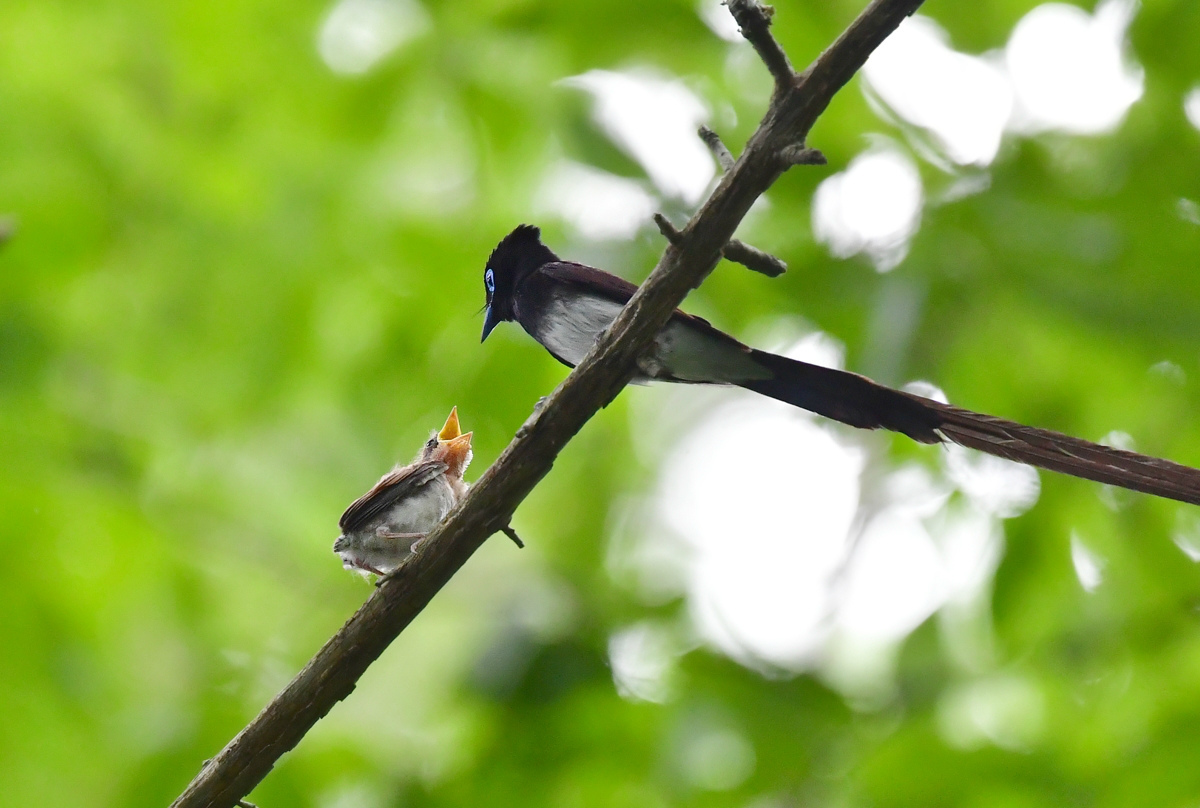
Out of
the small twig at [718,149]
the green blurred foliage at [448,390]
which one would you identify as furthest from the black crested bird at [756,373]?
the green blurred foliage at [448,390]

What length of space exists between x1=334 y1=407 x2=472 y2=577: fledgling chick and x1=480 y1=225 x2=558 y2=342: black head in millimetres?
→ 627

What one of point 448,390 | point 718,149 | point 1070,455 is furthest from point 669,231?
point 448,390

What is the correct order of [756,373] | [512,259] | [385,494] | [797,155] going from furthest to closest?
[512,259] < [385,494] < [756,373] < [797,155]

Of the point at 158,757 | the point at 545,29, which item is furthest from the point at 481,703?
the point at 545,29

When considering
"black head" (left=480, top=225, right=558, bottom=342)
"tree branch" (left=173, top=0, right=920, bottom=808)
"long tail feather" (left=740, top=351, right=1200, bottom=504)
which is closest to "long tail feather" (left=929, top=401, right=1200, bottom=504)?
"long tail feather" (left=740, top=351, right=1200, bottom=504)

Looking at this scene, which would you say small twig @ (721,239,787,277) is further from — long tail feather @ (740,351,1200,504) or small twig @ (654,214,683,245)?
long tail feather @ (740,351,1200,504)

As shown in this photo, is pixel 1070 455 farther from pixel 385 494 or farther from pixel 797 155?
pixel 385 494

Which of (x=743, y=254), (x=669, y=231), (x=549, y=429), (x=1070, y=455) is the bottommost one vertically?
(x=549, y=429)

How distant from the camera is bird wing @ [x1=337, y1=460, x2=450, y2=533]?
116 inches

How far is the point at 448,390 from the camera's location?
12.2 ft

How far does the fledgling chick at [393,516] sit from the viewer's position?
295 cm

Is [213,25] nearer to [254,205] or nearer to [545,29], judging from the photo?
[254,205]

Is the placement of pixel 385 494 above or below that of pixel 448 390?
below

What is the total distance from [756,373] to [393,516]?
123cm
